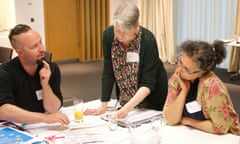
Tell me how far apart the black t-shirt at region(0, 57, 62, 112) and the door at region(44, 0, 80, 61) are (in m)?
5.51

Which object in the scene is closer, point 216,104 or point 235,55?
point 216,104

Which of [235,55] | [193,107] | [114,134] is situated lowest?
[235,55]

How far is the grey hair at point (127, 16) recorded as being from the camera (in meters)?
1.84

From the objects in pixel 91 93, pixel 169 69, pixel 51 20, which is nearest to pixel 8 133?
pixel 91 93

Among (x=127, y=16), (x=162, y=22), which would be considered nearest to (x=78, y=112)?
(x=127, y=16)

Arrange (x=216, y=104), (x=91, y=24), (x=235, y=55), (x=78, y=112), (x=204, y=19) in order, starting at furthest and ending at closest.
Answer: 1. (x=91, y=24)
2. (x=204, y=19)
3. (x=235, y=55)
4. (x=78, y=112)
5. (x=216, y=104)

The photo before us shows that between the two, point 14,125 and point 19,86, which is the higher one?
point 19,86

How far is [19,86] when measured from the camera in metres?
1.95

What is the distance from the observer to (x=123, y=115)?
1.94 metres

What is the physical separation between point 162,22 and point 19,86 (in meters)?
5.90

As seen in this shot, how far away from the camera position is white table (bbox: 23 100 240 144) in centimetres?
166

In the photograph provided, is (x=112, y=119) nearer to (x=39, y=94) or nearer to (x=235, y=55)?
(x=39, y=94)

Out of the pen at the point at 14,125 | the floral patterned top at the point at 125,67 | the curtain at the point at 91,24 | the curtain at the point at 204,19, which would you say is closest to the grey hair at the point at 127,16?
the floral patterned top at the point at 125,67

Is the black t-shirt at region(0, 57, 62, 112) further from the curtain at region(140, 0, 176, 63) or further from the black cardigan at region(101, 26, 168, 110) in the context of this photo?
the curtain at region(140, 0, 176, 63)
